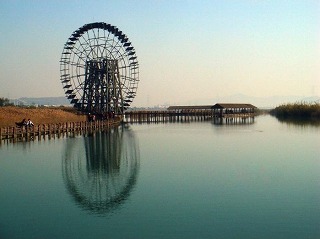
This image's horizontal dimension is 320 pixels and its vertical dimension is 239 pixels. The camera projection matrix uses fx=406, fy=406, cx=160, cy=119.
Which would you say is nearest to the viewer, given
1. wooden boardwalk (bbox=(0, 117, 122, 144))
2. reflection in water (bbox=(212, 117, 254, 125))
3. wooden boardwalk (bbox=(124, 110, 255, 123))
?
wooden boardwalk (bbox=(0, 117, 122, 144))

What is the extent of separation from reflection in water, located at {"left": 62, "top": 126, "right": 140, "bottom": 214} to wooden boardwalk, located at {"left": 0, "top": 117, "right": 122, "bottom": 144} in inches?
186

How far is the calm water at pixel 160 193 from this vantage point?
38.7ft

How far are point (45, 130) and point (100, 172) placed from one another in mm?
19798

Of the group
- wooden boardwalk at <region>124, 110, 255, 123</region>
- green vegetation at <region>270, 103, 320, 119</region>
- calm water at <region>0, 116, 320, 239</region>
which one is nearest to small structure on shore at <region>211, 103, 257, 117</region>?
wooden boardwalk at <region>124, 110, 255, 123</region>

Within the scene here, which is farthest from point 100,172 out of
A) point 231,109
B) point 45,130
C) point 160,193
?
point 231,109

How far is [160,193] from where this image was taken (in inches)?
623

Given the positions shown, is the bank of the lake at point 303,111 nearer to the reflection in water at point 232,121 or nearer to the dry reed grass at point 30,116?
the reflection in water at point 232,121

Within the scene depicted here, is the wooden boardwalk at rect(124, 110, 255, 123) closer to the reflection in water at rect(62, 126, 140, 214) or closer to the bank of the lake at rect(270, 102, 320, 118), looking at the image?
the bank of the lake at rect(270, 102, 320, 118)

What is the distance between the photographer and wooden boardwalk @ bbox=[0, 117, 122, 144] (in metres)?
33.9

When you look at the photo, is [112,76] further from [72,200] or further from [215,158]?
[72,200]

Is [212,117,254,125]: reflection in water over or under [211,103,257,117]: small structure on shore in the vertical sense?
under

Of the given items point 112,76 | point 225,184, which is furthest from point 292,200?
point 112,76

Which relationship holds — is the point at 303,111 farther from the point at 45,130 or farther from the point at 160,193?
the point at 160,193

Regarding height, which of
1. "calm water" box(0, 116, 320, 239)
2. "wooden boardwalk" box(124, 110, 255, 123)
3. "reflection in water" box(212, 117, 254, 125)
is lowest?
"calm water" box(0, 116, 320, 239)
